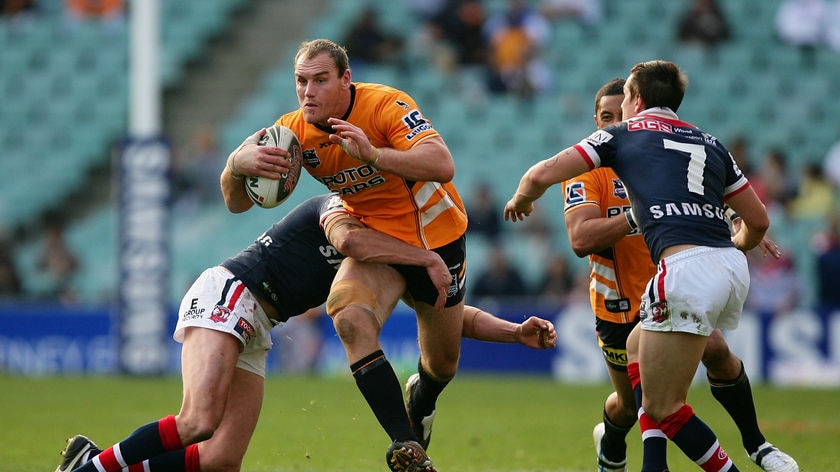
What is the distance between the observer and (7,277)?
1831 cm

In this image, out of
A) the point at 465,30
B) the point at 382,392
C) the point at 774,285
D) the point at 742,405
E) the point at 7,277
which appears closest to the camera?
the point at 382,392

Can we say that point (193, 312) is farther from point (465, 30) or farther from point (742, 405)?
point (465, 30)

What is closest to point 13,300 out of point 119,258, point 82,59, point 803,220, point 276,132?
point 119,258

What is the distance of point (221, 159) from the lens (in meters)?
19.2

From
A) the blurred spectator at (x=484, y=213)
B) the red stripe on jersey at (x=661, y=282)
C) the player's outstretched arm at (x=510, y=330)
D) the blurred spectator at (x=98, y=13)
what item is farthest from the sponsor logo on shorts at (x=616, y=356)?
the blurred spectator at (x=98, y=13)

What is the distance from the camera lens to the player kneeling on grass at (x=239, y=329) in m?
6.09

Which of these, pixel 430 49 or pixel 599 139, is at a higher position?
pixel 430 49

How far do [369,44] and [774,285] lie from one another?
7696 mm

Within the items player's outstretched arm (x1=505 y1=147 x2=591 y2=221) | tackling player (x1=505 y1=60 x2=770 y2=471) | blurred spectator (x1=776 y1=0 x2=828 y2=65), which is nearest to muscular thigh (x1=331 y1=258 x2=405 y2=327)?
tackling player (x1=505 y1=60 x2=770 y2=471)

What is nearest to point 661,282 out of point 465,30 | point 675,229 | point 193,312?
point 675,229

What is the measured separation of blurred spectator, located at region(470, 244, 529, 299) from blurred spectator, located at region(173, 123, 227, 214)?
15.6 feet

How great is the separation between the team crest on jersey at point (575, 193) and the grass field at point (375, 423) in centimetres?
178

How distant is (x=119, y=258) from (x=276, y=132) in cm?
1044

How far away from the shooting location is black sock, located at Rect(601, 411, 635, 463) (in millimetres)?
7230
